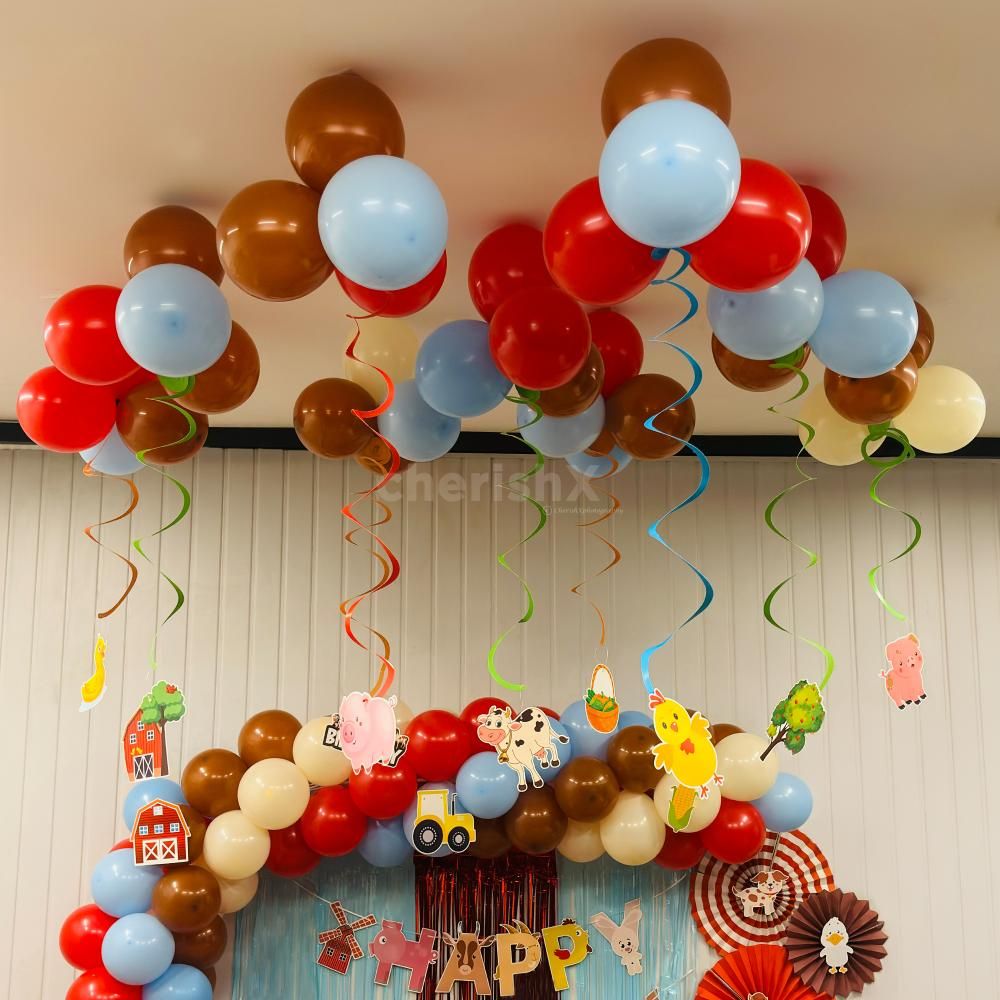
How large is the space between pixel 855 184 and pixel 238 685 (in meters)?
2.49

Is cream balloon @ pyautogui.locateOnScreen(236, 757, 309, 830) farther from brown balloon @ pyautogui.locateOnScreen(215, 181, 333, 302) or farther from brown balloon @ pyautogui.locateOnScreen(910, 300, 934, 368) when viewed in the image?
brown balloon @ pyautogui.locateOnScreen(910, 300, 934, 368)

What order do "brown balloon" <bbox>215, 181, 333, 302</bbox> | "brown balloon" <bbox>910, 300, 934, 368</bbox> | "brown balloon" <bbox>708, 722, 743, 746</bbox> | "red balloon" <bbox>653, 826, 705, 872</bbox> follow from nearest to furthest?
"brown balloon" <bbox>215, 181, 333, 302</bbox> < "brown balloon" <bbox>910, 300, 934, 368</bbox> < "red balloon" <bbox>653, 826, 705, 872</bbox> < "brown balloon" <bbox>708, 722, 743, 746</bbox>

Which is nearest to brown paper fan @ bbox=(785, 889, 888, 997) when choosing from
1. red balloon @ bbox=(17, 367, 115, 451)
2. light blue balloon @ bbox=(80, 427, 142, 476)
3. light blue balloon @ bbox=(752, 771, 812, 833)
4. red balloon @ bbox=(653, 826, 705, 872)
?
light blue balloon @ bbox=(752, 771, 812, 833)

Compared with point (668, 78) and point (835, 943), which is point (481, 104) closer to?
point (668, 78)

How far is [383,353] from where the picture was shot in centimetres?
256

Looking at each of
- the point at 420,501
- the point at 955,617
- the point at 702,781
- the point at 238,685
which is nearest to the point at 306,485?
the point at 420,501

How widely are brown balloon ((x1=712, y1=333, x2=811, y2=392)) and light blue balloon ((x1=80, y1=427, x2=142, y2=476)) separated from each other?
134cm

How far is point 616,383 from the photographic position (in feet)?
8.43

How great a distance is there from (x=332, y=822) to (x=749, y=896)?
1401mm

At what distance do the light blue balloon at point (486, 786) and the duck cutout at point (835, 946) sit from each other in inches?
48.7

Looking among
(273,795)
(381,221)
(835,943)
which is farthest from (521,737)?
(835,943)

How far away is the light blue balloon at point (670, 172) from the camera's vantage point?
4.81ft

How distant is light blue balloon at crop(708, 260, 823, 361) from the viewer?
195 cm

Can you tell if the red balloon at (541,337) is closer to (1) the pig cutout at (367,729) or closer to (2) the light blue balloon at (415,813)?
(1) the pig cutout at (367,729)
